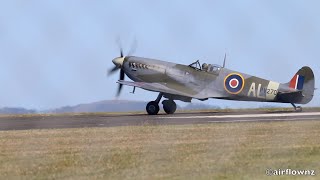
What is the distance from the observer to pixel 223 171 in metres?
14.6

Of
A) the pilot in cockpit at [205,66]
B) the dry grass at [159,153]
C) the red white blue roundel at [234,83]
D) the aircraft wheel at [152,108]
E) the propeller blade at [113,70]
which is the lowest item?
the dry grass at [159,153]

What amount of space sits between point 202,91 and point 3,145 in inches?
1028

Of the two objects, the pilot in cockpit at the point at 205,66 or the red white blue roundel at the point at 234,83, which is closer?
the red white blue roundel at the point at 234,83

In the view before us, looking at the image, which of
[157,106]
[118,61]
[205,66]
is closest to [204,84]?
[205,66]

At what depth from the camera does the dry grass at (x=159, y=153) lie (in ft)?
48.6

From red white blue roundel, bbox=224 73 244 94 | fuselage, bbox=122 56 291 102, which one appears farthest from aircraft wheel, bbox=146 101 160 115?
red white blue roundel, bbox=224 73 244 94

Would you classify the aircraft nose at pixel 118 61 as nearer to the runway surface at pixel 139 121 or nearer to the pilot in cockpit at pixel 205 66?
the pilot in cockpit at pixel 205 66

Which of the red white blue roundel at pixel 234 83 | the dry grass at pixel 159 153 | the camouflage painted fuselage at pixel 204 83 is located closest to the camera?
the dry grass at pixel 159 153

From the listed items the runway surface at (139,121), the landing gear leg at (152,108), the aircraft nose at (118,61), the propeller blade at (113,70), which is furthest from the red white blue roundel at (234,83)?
the propeller blade at (113,70)

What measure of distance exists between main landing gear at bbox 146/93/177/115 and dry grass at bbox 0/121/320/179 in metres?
18.3

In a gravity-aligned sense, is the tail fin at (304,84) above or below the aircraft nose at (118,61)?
below

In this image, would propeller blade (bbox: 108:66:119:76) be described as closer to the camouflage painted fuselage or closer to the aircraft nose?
the aircraft nose

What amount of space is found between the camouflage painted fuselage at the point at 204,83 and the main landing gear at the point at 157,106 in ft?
1.45

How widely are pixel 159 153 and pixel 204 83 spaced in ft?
93.1
